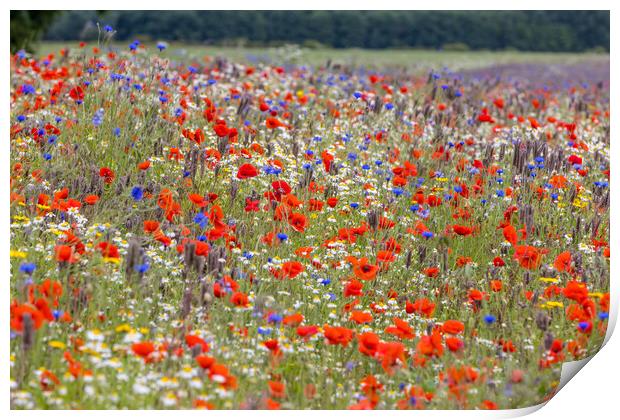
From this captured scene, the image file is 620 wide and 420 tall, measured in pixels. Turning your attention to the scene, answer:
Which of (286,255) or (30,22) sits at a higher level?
(30,22)

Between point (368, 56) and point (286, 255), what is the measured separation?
750 centimetres

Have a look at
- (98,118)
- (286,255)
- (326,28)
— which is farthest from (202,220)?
(326,28)

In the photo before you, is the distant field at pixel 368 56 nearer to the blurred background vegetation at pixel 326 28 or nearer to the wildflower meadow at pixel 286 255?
the blurred background vegetation at pixel 326 28

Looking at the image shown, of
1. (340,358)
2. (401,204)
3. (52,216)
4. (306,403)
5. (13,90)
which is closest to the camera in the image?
(306,403)

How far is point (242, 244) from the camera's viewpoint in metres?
3.56

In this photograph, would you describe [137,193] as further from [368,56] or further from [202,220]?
[368,56]

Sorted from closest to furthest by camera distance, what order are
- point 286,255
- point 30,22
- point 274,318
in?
point 274,318 < point 286,255 < point 30,22

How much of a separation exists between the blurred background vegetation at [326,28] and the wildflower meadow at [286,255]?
1.58 metres

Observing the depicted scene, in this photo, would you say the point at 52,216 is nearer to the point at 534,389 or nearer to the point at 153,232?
the point at 153,232

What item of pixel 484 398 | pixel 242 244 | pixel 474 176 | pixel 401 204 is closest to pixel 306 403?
pixel 484 398

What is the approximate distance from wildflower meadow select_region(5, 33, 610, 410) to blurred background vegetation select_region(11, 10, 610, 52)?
158 cm

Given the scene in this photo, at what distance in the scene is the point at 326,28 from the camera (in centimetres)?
741

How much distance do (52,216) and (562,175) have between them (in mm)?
2574

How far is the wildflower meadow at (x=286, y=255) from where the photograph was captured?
2.65 m
